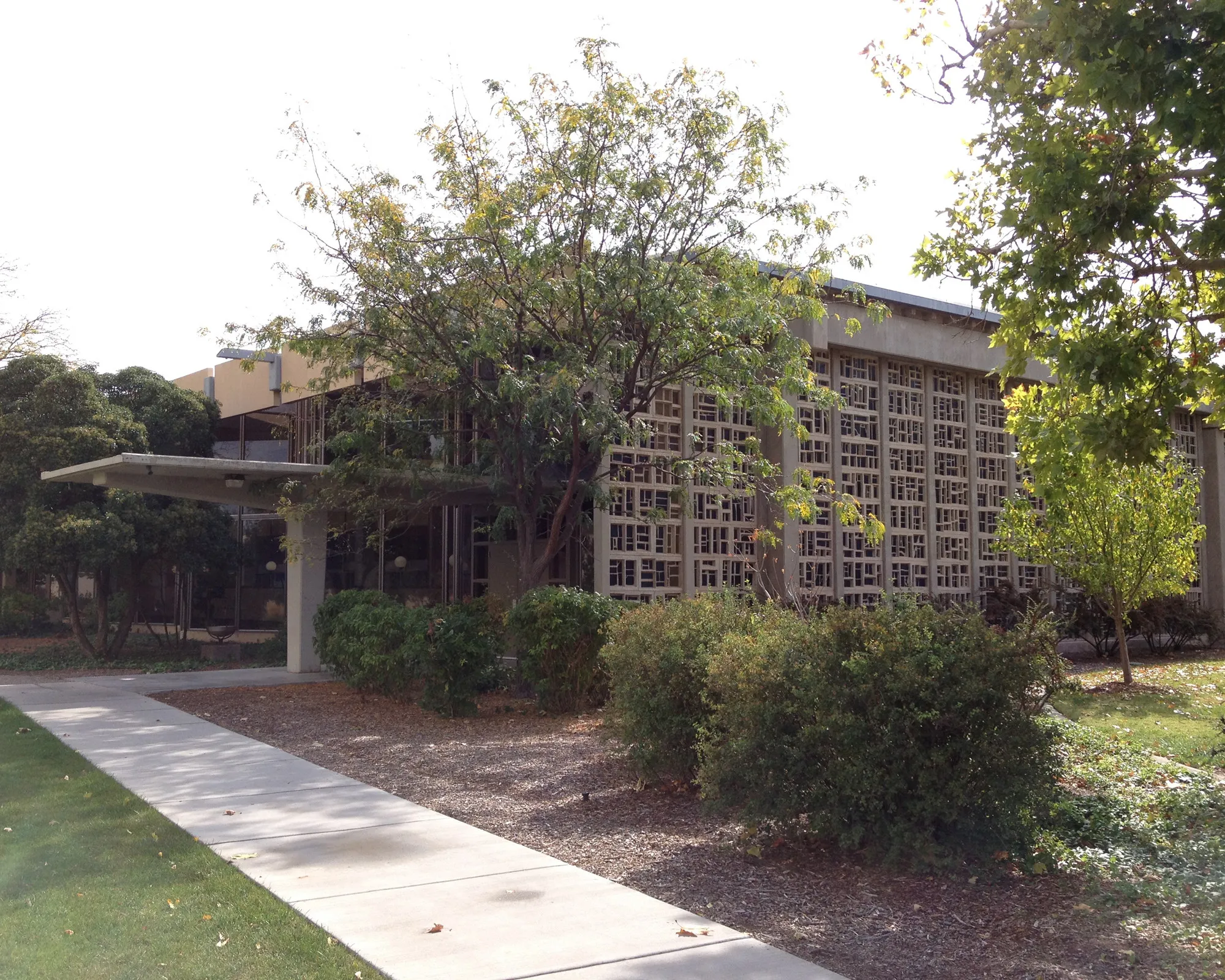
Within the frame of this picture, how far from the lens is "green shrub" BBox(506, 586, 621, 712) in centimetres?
1348

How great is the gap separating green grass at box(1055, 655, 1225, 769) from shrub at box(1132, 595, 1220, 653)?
9.83 feet

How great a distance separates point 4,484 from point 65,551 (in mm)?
1974

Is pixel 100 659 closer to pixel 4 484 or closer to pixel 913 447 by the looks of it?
pixel 4 484

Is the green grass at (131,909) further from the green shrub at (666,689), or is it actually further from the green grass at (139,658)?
the green grass at (139,658)

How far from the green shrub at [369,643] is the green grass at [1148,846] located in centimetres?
801

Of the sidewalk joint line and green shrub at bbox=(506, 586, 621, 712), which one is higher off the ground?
green shrub at bbox=(506, 586, 621, 712)

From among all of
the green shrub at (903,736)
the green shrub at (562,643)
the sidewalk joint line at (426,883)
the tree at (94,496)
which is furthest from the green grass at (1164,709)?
the tree at (94,496)

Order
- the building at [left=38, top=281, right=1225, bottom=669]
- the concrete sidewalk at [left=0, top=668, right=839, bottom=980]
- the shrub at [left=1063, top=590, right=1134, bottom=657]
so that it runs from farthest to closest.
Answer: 1. the shrub at [left=1063, top=590, right=1134, bottom=657]
2. the building at [left=38, top=281, right=1225, bottom=669]
3. the concrete sidewalk at [left=0, top=668, right=839, bottom=980]

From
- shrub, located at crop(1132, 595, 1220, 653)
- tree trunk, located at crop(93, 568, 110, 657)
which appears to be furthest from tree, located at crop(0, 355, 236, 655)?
shrub, located at crop(1132, 595, 1220, 653)

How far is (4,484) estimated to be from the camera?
20.5m

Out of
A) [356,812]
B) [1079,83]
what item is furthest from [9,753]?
[1079,83]

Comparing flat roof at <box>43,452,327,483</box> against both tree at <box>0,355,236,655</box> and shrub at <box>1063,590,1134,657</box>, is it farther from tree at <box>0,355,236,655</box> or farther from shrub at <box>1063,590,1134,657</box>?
shrub at <box>1063,590,1134,657</box>

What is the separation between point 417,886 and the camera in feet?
21.0

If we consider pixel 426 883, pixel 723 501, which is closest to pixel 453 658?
pixel 723 501
